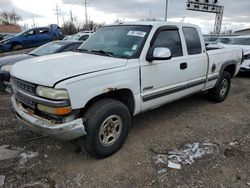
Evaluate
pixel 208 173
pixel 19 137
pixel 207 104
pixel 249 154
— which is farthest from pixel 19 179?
pixel 207 104

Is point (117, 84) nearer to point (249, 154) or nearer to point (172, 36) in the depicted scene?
point (172, 36)

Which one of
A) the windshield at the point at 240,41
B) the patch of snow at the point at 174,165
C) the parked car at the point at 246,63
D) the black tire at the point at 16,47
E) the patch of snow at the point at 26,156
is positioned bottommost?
the black tire at the point at 16,47

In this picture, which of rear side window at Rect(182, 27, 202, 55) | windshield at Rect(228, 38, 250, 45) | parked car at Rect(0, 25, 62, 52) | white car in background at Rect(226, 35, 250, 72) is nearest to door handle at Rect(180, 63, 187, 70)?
rear side window at Rect(182, 27, 202, 55)

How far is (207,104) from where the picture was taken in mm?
5863

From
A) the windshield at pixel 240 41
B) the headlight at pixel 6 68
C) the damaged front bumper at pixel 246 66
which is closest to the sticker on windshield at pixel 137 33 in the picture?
the headlight at pixel 6 68

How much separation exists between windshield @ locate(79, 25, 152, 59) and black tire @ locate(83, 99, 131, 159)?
80 cm

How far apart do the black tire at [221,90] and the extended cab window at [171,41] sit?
1920 mm

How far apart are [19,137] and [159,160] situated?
233cm

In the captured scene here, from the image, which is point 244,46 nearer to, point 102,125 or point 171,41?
point 171,41

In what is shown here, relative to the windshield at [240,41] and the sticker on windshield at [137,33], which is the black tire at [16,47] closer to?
the windshield at [240,41]

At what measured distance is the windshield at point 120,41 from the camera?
3613 mm

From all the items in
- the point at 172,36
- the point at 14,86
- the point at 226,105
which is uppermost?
the point at 172,36

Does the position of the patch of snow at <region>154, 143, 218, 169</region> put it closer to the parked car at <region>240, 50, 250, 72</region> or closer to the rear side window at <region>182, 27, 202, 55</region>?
the rear side window at <region>182, 27, 202, 55</region>

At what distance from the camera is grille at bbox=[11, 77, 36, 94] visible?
9.57 feet
